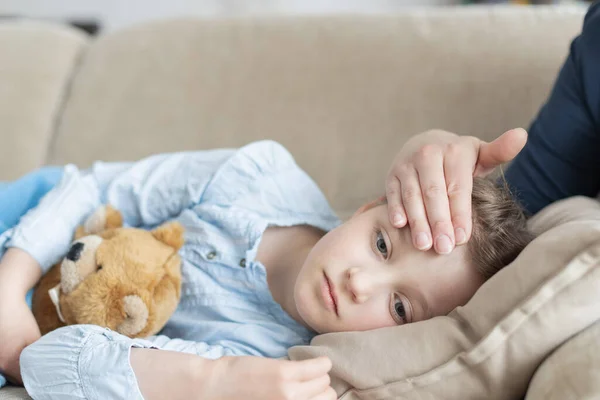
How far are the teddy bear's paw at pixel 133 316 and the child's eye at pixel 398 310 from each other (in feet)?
1.17

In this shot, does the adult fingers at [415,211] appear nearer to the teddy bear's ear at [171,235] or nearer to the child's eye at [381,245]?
Answer: the child's eye at [381,245]

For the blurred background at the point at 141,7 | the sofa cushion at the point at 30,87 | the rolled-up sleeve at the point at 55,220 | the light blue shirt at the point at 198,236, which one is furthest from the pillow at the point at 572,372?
the blurred background at the point at 141,7

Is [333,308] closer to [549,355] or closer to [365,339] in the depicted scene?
[365,339]

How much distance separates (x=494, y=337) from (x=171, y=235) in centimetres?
54

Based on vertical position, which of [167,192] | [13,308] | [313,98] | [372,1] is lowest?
[13,308]

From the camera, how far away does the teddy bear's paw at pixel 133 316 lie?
0.86 metres

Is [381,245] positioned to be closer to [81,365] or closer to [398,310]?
[398,310]

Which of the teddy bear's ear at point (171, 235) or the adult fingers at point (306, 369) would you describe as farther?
the teddy bear's ear at point (171, 235)

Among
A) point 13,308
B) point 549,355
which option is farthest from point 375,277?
point 13,308

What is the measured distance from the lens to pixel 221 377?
2.33 ft

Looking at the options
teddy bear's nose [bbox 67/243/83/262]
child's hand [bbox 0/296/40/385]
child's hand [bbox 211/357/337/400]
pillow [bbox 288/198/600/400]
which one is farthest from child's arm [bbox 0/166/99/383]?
pillow [bbox 288/198/600/400]

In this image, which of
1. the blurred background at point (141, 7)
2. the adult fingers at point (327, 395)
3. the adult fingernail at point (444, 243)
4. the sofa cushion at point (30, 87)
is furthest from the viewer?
the blurred background at point (141, 7)

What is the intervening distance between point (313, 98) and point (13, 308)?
85cm

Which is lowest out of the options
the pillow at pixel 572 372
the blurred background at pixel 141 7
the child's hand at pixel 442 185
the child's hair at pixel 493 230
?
the pillow at pixel 572 372
